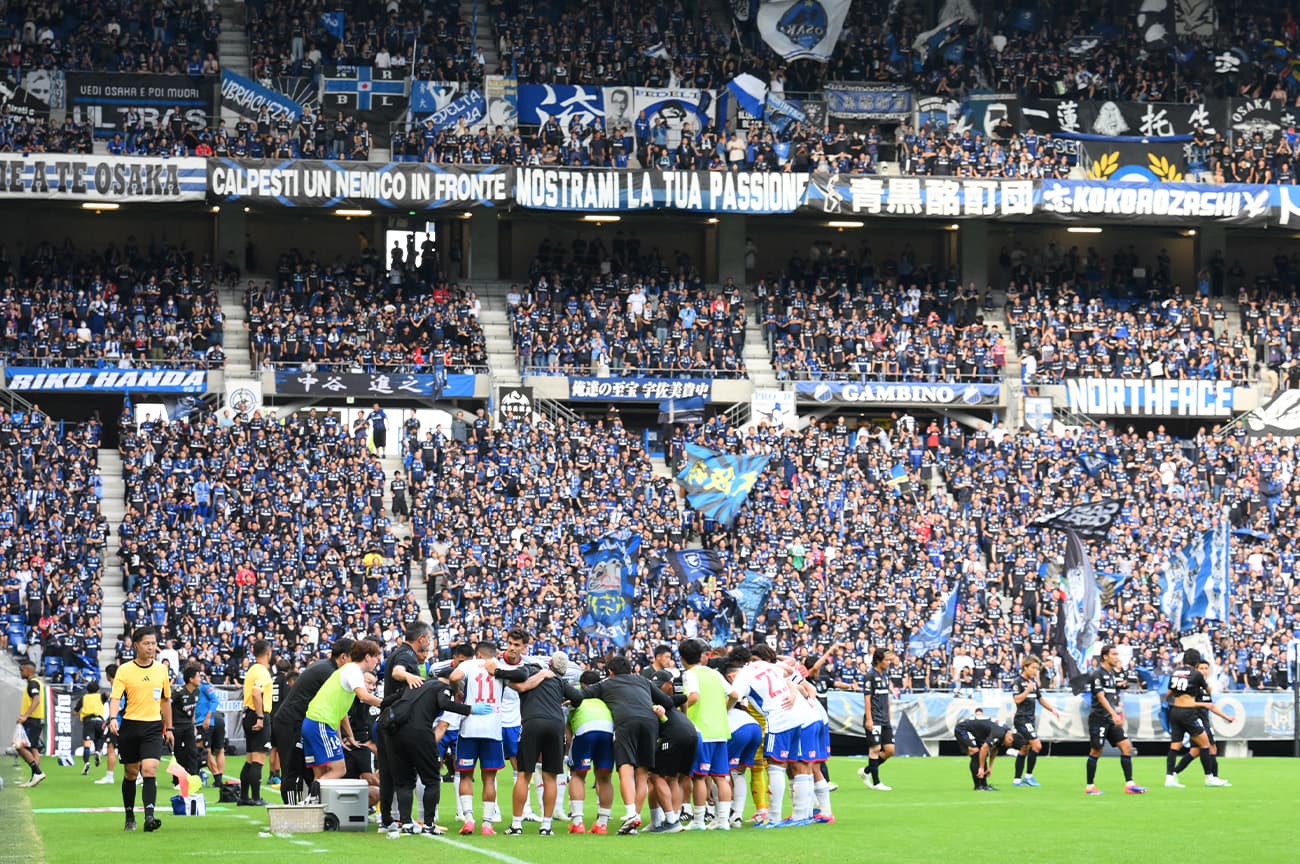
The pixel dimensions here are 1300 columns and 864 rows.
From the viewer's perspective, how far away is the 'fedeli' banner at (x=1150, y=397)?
50.4 metres

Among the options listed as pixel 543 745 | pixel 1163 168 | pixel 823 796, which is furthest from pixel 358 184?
pixel 543 745

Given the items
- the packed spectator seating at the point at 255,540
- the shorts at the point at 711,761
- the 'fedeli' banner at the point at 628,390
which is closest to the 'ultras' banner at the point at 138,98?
the packed spectator seating at the point at 255,540

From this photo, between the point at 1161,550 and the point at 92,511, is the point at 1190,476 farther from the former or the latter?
the point at 92,511

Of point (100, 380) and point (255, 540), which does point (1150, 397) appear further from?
point (100, 380)

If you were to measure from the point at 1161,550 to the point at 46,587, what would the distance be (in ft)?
72.5

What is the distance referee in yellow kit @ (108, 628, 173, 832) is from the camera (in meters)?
19.0

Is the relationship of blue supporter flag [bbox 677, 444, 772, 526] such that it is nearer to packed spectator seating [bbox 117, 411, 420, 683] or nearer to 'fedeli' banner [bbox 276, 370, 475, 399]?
'fedeli' banner [bbox 276, 370, 475, 399]

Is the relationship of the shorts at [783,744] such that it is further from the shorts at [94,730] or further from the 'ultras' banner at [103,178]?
the 'ultras' banner at [103,178]

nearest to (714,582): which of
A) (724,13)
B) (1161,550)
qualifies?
(1161,550)

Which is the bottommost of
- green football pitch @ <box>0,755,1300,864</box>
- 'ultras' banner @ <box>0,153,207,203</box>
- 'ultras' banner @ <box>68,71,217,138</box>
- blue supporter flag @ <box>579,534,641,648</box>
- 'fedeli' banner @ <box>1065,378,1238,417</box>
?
green football pitch @ <box>0,755,1300,864</box>

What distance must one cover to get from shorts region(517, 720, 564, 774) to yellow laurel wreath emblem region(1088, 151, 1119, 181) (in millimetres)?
37672

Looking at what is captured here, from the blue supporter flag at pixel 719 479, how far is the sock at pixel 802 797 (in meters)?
23.3

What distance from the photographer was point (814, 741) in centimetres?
2003

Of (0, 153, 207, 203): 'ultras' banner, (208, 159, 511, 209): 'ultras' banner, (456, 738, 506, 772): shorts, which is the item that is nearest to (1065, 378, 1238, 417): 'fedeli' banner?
(208, 159, 511, 209): 'ultras' banner
